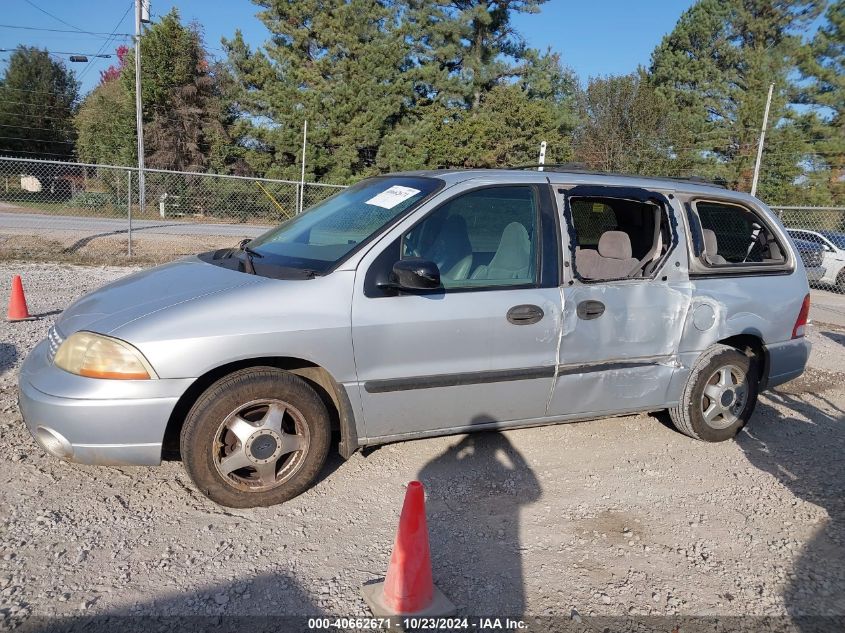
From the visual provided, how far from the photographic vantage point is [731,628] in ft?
8.82

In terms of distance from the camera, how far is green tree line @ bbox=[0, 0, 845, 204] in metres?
32.0

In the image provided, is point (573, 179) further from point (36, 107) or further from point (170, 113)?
point (36, 107)

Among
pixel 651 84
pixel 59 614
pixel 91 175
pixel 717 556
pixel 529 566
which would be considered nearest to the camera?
pixel 59 614

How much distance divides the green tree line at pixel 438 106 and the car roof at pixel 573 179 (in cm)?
2833

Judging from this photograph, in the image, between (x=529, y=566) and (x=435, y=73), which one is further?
(x=435, y=73)

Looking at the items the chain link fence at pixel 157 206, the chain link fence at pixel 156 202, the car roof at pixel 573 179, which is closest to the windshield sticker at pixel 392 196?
the car roof at pixel 573 179

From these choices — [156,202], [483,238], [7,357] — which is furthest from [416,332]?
[156,202]

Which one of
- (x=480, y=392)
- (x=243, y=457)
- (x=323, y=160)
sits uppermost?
(x=323, y=160)

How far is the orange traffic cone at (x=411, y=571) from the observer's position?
2580mm

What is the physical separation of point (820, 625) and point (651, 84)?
42.6 metres

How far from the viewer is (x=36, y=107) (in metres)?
41.3

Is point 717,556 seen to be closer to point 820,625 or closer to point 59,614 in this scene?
point 820,625

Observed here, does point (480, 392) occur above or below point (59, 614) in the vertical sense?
above

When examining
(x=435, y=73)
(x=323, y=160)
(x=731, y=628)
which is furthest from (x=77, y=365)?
(x=435, y=73)
